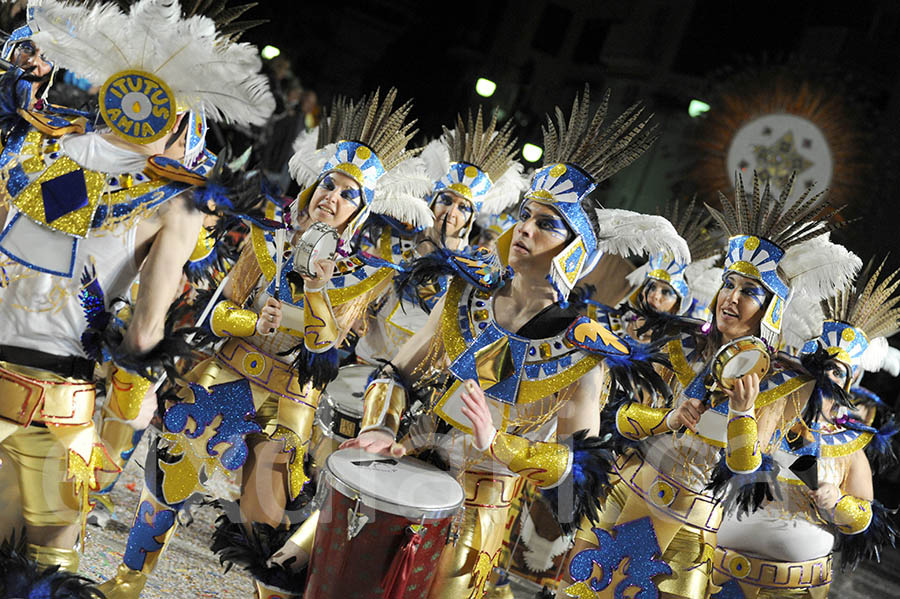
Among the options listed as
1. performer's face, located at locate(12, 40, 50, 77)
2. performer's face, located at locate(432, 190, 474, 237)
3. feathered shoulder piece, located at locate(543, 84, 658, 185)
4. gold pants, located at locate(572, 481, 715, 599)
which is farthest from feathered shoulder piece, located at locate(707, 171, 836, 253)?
performer's face, located at locate(12, 40, 50, 77)

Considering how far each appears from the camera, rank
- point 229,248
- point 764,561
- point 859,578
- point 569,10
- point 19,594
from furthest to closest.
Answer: point 569,10 → point 859,578 → point 229,248 → point 764,561 → point 19,594

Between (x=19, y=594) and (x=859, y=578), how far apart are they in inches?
254

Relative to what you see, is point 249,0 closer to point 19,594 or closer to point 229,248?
point 229,248

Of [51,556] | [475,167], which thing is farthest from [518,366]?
[475,167]

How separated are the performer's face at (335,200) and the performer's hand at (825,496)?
2.12 metres

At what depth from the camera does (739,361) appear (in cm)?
319

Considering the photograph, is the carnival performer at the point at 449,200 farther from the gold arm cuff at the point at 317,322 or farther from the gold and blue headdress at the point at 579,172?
the gold and blue headdress at the point at 579,172

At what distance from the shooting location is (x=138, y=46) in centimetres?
268

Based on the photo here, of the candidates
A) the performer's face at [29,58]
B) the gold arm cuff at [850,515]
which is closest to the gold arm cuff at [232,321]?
the performer's face at [29,58]

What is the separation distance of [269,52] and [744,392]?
621 centimetres

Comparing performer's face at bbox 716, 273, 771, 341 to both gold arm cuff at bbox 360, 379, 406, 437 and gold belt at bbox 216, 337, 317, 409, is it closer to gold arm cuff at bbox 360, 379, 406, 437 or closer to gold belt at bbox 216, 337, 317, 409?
gold arm cuff at bbox 360, 379, 406, 437

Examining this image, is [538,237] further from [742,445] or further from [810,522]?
[810,522]

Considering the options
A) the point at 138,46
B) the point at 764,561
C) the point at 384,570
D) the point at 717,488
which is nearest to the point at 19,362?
the point at 138,46

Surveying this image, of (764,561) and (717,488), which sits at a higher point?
(717,488)
